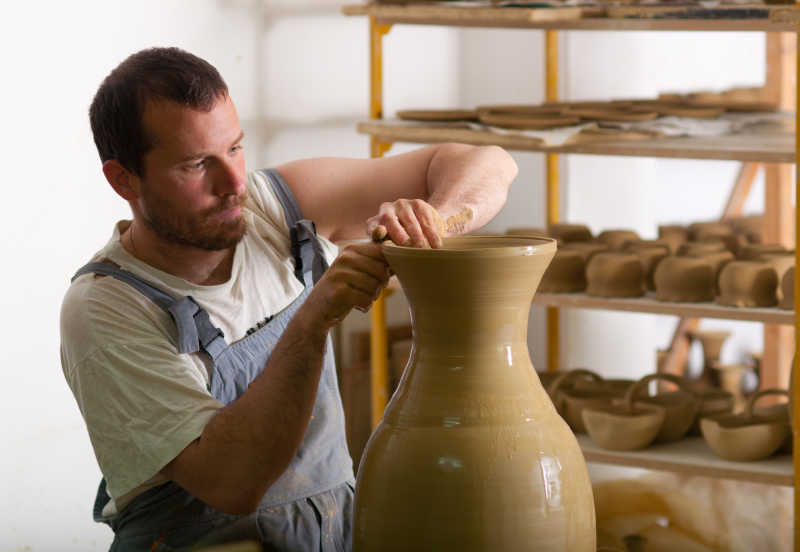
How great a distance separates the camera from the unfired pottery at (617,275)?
283cm

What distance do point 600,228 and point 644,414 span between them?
1027mm

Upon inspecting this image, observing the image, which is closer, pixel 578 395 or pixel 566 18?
pixel 566 18

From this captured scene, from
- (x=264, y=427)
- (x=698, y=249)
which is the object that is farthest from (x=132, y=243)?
(x=698, y=249)

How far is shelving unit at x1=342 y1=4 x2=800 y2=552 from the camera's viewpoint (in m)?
2.56

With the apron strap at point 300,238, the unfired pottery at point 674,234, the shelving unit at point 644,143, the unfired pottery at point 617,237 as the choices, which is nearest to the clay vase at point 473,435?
the apron strap at point 300,238

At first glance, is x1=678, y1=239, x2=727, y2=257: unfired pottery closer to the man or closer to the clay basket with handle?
the clay basket with handle

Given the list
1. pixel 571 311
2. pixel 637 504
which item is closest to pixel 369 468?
pixel 637 504

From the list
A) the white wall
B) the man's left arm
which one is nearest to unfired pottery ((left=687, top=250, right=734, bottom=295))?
the white wall

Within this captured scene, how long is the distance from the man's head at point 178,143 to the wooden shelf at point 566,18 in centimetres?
143

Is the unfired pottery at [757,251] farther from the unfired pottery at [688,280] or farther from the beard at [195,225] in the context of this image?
the beard at [195,225]

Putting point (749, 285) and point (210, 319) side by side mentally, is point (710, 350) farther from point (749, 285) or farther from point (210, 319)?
point (210, 319)

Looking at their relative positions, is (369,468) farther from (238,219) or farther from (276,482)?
(238,219)

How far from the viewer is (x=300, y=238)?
1.67 m

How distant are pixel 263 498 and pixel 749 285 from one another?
5.25 ft
